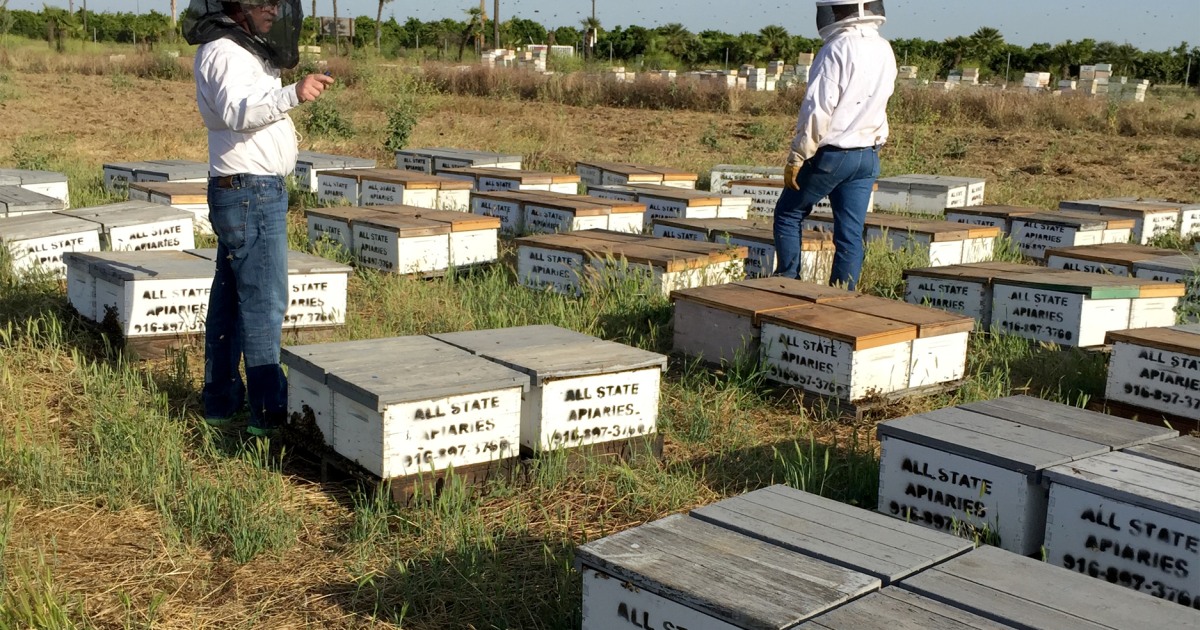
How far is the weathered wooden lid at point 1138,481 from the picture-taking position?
128 inches

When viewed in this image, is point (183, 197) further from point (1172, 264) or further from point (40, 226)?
point (1172, 264)

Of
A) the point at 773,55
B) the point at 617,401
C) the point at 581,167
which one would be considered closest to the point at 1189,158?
the point at 581,167

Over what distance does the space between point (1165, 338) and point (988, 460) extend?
1.95 meters

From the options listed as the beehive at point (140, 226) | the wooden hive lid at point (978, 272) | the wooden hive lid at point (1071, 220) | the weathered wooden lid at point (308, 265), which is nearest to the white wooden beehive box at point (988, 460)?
the wooden hive lid at point (978, 272)

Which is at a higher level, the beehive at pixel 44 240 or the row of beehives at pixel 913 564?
the beehive at pixel 44 240

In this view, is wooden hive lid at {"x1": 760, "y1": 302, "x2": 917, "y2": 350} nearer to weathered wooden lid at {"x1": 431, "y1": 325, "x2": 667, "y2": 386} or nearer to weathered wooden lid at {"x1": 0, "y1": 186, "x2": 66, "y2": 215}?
weathered wooden lid at {"x1": 431, "y1": 325, "x2": 667, "y2": 386}

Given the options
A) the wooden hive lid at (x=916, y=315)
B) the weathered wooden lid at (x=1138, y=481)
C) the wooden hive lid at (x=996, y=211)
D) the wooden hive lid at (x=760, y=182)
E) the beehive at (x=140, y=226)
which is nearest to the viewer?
the weathered wooden lid at (x=1138, y=481)

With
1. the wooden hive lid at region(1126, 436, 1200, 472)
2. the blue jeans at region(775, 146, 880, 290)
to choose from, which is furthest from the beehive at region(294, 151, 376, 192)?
the wooden hive lid at region(1126, 436, 1200, 472)

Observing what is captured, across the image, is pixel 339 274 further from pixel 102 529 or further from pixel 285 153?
pixel 102 529

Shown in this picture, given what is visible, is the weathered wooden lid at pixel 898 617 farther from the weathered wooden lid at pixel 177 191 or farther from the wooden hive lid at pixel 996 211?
the wooden hive lid at pixel 996 211

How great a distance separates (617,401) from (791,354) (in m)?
1.21

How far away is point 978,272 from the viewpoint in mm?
6734

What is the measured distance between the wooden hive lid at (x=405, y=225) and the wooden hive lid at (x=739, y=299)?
237 centimetres

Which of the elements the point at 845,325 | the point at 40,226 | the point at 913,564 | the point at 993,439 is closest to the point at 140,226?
the point at 40,226
